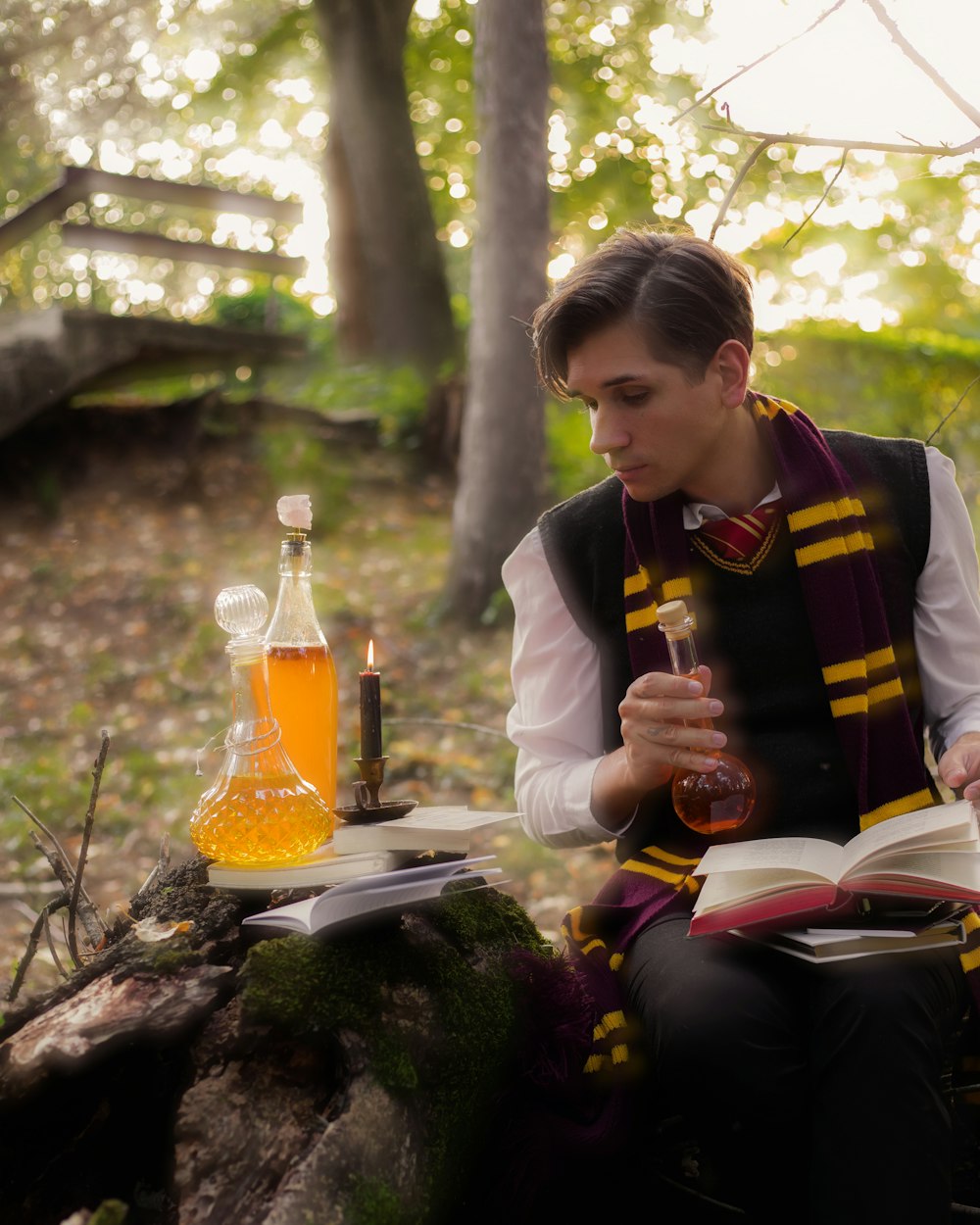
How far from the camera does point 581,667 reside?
7.75 ft

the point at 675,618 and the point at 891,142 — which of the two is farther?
the point at 891,142

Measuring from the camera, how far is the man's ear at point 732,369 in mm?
2178

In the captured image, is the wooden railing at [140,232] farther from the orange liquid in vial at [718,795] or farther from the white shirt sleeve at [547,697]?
the orange liquid in vial at [718,795]

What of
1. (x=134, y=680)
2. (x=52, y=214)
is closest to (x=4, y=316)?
(x=52, y=214)

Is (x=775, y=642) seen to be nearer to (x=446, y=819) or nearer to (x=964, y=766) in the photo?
(x=964, y=766)

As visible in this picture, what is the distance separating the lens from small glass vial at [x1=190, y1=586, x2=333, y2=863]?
1.80m

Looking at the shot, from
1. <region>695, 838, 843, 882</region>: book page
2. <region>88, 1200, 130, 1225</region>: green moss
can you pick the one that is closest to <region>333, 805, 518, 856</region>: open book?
<region>695, 838, 843, 882</region>: book page

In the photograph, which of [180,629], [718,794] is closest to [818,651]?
[718,794]

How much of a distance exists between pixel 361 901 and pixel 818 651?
3.56 feet

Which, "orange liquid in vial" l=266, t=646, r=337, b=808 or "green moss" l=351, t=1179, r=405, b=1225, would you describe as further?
"orange liquid in vial" l=266, t=646, r=337, b=808

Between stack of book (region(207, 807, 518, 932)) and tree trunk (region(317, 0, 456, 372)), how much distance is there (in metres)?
8.49

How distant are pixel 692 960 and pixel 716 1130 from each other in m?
0.27

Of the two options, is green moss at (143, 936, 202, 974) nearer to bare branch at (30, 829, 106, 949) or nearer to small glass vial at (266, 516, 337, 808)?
small glass vial at (266, 516, 337, 808)

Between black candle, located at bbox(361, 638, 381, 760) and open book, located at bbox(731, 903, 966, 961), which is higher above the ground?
black candle, located at bbox(361, 638, 381, 760)
